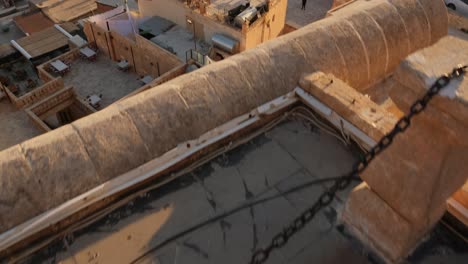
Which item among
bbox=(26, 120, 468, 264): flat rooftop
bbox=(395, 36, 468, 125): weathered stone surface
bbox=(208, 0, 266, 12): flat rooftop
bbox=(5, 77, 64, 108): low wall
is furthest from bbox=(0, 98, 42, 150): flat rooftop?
bbox=(395, 36, 468, 125): weathered stone surface

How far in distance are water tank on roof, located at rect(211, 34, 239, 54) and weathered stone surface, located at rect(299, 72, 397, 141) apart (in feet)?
55.7

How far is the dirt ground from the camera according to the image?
3209cm

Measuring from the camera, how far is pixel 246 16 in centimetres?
2391


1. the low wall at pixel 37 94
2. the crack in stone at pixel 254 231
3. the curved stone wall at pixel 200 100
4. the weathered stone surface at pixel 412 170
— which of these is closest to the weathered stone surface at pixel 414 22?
the curved stone wall at pixel 200 100

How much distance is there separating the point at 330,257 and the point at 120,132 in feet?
11.6

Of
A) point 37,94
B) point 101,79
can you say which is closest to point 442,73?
point 37,94

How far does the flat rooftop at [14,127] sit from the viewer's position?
22.9 meters

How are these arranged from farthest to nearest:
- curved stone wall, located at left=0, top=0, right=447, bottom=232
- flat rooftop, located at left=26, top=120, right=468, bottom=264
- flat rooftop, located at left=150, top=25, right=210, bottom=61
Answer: flat rooftop, located at left=150, top=25, right=210, bottom=61 → curved stone wall, located at left=0, top=0, right=447, bottom=232 → flat rooftop, located at left=26, top=120, right=468, bottom=264

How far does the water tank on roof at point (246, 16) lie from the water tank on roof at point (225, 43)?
1.11 metres

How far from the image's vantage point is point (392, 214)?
5.26m

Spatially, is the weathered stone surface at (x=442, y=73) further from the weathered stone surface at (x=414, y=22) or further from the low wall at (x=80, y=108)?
the low wall at (x=80, y=108)

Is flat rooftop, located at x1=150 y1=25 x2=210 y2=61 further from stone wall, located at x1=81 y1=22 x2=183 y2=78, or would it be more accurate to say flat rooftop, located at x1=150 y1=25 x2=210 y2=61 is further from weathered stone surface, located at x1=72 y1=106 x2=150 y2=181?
weathered stone surface, located at x1=72 y1=106 x2=150 y2=181

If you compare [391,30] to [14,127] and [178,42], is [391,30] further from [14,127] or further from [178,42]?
[14,127]

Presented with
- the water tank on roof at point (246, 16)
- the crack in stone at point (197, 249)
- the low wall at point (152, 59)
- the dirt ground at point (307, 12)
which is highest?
the crack in stone at point (197, 249)
